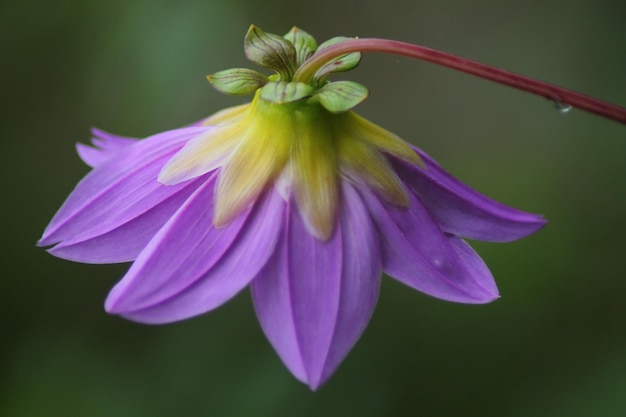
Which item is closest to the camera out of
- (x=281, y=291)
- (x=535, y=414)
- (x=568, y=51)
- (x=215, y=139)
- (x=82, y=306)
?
(x=281, y=291)

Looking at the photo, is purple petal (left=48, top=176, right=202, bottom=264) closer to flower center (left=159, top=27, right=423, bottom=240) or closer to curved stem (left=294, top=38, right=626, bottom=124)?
flower center (left=159, top=27, right=423, bottom=240)

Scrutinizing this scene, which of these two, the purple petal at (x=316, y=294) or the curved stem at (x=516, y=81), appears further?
the purple petal at (x=316, y=294)

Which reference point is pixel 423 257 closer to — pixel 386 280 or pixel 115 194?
pixel 115 194

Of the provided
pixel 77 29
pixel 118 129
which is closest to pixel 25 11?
pixel 77 29

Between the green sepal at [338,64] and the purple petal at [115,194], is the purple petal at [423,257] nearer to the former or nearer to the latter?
the green sepal at [338,64]

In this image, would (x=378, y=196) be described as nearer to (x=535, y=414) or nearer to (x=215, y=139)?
(x=215, y=139)

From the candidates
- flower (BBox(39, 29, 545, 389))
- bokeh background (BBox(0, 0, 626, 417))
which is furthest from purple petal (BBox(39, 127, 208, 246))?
bokeh background (BBox(0, 0, 626, 417))

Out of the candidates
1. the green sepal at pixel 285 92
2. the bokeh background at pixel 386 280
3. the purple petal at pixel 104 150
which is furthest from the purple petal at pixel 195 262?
the bokeh background at pixel 386 280
